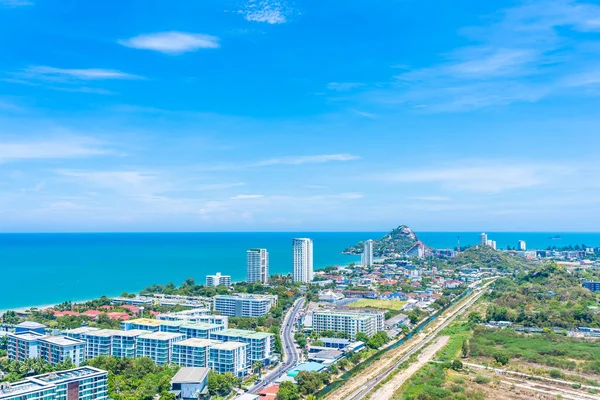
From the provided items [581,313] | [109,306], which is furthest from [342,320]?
[109,306]

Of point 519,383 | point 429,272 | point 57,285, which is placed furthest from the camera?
point 429,272

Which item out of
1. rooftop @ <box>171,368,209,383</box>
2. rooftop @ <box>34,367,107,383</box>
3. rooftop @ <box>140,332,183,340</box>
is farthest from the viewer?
rooftop @ <box>140,332,183,340</box>

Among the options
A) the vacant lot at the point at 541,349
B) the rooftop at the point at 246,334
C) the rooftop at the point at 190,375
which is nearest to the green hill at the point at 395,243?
the vacant lot at the point at 541,349

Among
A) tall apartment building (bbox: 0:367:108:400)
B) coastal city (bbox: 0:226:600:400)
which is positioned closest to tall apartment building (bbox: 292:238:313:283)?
coastal city (bbox: 0:226:600:400)

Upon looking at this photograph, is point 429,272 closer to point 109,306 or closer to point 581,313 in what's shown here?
point 581,313

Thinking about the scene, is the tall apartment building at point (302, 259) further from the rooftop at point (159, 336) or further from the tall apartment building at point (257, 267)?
the rooftop at point (159, 336)

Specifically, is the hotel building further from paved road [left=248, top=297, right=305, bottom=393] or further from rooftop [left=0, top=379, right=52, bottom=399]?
paved road [left=248, top=297, right=305, bottom=393]
